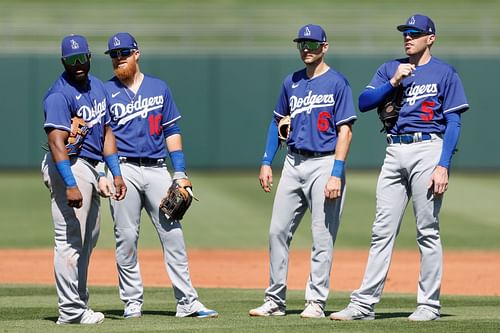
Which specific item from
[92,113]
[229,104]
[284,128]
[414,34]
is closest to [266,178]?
[284,128]

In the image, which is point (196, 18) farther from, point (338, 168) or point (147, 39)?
point (338, 168)

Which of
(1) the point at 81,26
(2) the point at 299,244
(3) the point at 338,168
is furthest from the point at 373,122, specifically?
(3) the point at 338,168

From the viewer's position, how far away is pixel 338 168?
7176 mm

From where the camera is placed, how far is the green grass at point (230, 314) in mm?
6691

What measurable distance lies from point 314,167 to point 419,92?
0.90 m

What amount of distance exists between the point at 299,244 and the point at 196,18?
1538 centimetres

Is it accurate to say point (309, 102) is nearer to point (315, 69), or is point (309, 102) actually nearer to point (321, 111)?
point (321, 111)

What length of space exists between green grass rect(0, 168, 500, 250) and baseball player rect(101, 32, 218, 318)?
20.2 ft

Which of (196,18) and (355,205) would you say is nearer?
(355,205)

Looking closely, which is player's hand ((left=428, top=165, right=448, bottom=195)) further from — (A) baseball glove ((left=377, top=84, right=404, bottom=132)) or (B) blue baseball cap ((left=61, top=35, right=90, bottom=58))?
(B) blue baseball cap ((left=61, top=35, right=90, bottom=58))

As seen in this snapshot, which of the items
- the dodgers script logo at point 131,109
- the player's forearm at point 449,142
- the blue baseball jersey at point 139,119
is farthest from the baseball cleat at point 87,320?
the player's forearm at point 449,142

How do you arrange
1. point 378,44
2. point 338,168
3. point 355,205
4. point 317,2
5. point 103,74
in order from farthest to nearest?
point 317,2, point 378,44, point 103,74, point 355,205, point 338,168

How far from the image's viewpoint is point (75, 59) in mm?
6902

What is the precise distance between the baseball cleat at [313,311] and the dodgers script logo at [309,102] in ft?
4.44
